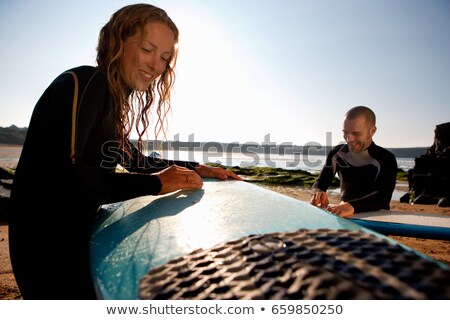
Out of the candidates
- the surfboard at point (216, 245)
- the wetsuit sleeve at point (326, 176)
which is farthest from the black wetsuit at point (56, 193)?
the wetsuit sleeve at point (326, 176)

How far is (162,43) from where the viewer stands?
1.81 meters

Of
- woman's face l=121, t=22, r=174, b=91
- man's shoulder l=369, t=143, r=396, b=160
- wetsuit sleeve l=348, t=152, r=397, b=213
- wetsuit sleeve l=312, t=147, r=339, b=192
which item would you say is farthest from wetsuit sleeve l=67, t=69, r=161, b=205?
man's shoulder l=369, t=143, r=396, b=160

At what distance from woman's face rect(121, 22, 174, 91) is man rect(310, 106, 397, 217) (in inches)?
84.5

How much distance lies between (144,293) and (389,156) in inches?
130

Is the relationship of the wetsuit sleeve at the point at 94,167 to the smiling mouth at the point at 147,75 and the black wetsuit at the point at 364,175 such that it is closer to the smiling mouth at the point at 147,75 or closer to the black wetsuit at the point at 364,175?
the smiling mouth at the point at 147,75

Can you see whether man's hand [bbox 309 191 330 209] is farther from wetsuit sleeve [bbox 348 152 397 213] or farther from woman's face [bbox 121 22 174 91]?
woman's face [bbox 121 22 174 91]

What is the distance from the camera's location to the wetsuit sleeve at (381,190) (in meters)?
3.07

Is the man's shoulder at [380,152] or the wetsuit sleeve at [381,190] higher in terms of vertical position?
the man's shoulder at [380,152]

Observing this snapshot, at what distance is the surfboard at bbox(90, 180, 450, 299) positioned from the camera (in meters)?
0.85

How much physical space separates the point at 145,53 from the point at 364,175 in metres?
2.88

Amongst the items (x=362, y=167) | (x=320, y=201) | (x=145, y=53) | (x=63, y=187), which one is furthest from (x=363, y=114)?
(x=63, y=187)

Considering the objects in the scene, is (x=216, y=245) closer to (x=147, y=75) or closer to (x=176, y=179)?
(x=176, y=179)

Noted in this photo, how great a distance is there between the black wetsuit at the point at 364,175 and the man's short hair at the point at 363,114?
0.96 ft

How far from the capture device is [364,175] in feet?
11.6
